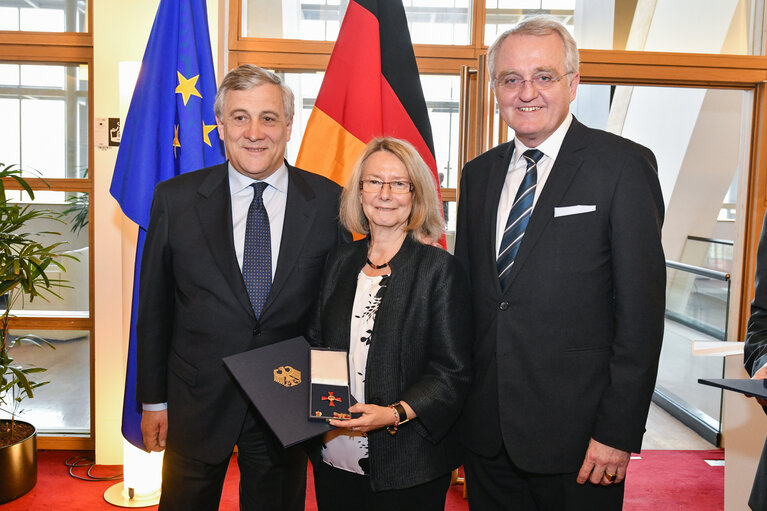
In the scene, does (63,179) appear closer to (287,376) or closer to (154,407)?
(154,407)

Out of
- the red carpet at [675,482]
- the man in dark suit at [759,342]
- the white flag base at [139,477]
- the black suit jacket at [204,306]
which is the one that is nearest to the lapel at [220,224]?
the black suit jacket at [204,306]

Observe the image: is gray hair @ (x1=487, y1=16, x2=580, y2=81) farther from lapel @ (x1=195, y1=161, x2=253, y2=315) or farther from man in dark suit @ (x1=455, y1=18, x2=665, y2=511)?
lapel @ (x1=195, y1=161, x2=253, y2=315)

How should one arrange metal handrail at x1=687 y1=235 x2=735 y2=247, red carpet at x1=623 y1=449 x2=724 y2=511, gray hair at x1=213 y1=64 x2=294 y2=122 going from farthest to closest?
metal handrail at x1=687 y1=235 x2=735 y2=247 < red carpet at x1=623 y1=449 x2=724 y2=511 < gray hair at x1=213 y1=64 x2=294 y2=122

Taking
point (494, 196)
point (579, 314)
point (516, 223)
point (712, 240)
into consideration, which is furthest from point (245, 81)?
point (712, 240)

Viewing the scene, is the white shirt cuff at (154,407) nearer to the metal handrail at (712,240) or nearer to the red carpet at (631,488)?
the red carpet at (631,488)

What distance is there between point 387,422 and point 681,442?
143 inches

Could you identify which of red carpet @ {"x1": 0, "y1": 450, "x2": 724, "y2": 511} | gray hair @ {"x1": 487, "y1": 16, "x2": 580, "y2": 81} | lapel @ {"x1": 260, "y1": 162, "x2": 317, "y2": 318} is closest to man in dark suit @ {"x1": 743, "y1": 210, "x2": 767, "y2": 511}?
gray hair @ {"x1": 487, "y1": 16, "x2": 580, "y2": 81}

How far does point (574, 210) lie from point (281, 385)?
0.93m

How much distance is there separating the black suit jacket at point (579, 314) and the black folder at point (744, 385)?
253 mm

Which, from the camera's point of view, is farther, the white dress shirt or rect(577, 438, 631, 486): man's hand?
the white dress shirt

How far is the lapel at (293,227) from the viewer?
198 cm

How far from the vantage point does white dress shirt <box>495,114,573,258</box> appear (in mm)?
1801

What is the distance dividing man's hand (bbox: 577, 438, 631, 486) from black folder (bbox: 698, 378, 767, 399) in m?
0.38

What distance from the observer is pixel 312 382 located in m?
1.71
